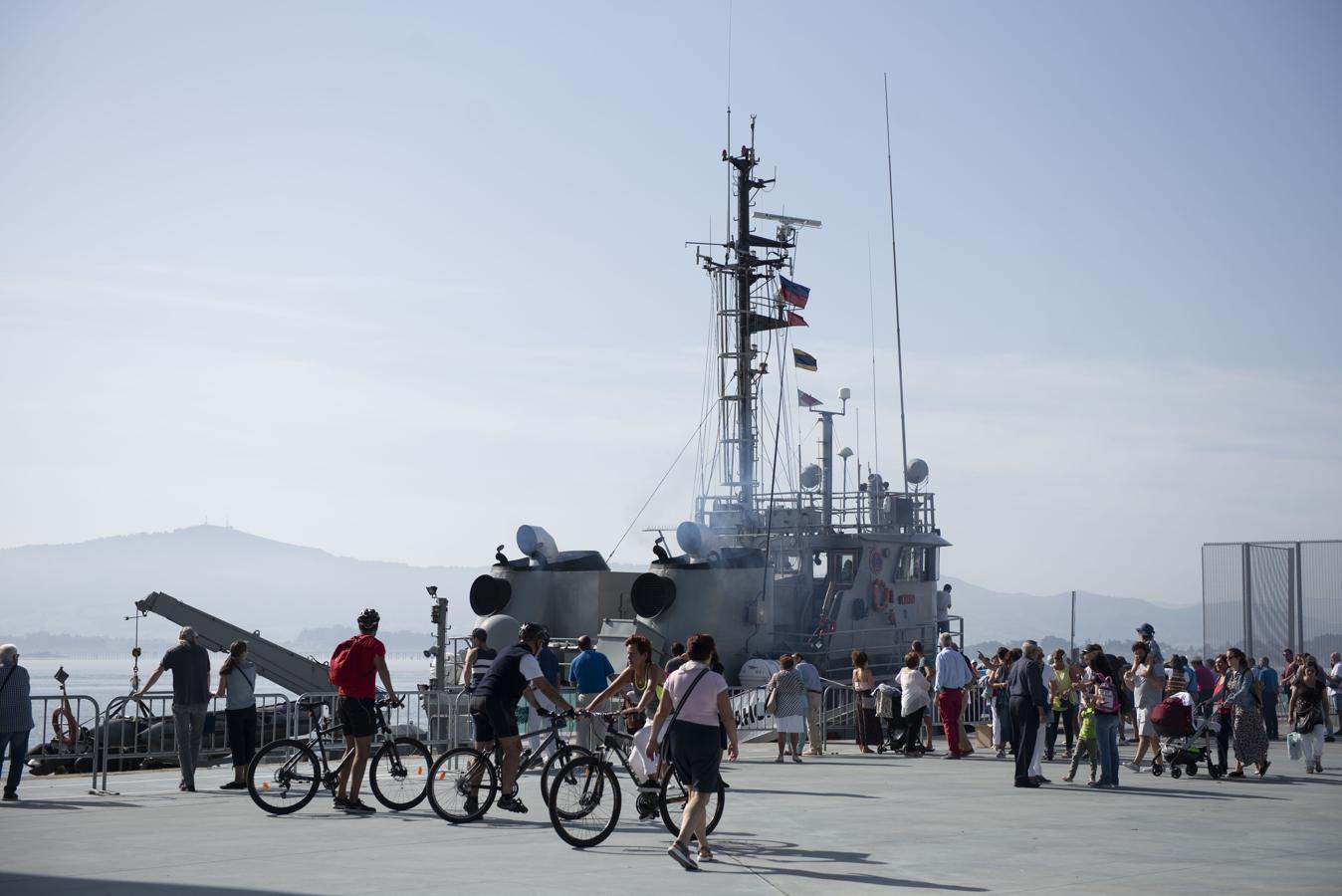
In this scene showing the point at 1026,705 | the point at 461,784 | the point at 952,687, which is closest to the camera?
the point at 461,784

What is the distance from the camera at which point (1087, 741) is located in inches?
614

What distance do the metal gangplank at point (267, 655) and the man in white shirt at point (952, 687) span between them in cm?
1238

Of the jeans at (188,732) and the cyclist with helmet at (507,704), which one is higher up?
the cyclist with helmet at (507,704)

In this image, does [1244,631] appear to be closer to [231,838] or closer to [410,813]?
[410,813]

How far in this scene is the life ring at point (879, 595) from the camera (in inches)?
1114

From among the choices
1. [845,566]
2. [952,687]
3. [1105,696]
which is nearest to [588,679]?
[1105,696]

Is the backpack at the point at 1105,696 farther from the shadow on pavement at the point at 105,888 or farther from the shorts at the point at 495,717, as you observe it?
the shadow on pavement at the point at 105,888

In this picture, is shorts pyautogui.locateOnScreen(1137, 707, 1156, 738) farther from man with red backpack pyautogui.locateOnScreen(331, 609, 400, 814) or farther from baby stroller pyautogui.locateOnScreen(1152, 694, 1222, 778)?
man with red backpack pyautogui.locateOnScreen(331, 609, 400, 814)

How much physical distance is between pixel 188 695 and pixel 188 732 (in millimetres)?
Result: 516

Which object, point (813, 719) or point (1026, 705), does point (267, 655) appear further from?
point (1026, 705)

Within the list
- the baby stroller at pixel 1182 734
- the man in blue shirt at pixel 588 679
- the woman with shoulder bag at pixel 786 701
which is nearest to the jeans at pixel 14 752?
the man in blue shirt at pixel 588 679

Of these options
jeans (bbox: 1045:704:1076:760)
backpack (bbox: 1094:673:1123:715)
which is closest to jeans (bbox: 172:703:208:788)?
backpack (bbox: 1094:673:1123:715)

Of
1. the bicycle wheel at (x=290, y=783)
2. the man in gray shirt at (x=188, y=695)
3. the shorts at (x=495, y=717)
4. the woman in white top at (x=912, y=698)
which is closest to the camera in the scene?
the shorts at (x=495, y=717)

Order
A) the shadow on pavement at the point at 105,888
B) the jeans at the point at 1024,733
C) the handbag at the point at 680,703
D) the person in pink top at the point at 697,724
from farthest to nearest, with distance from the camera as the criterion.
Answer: the jeans at the point at 1024,733 < the handbag at the point at 680,703 < the person in pink top at the point at 697,724 < the shadow on pavement at the point at 105,888
